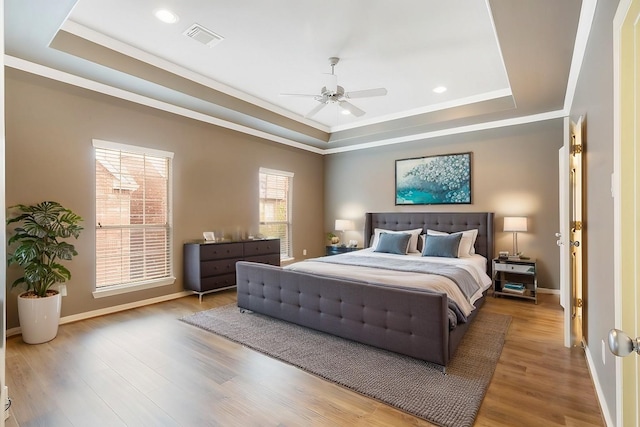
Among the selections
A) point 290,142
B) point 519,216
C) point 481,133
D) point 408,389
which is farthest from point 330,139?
point 408,389

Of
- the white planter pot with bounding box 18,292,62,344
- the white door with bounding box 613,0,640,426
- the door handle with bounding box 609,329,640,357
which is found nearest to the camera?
the door handle with bounding box 609,329,640,357

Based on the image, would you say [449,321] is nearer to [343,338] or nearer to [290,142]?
[343,338]

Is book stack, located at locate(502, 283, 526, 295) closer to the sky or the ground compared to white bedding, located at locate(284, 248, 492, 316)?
closer to the ground

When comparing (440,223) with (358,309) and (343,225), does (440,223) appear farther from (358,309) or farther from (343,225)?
(358,309)

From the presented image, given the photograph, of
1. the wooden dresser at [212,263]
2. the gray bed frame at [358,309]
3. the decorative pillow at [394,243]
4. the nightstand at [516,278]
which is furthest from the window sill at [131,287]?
the nightstand at [516,278]

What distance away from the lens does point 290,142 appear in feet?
21.0

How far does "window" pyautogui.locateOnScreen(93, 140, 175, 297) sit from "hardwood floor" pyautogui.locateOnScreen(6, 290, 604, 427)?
3.21 feet

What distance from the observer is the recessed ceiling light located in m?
2.80

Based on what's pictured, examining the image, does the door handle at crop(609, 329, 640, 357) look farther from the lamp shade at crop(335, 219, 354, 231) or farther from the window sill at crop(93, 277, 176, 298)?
the lamp shade at crop(335, 219, 354, 231)

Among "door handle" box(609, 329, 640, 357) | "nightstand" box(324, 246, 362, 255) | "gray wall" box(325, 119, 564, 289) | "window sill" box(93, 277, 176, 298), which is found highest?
"gray wall" box(325, 119, 564, 289)

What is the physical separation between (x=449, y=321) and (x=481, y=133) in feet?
12.8

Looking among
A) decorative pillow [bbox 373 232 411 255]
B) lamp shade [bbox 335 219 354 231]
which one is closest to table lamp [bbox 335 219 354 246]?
lamp shade [bbox 335 219 354 231]

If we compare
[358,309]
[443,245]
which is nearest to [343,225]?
[443,245]

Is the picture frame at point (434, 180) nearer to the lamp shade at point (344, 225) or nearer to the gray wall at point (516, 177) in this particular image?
the gray wall at point (516, 177)
